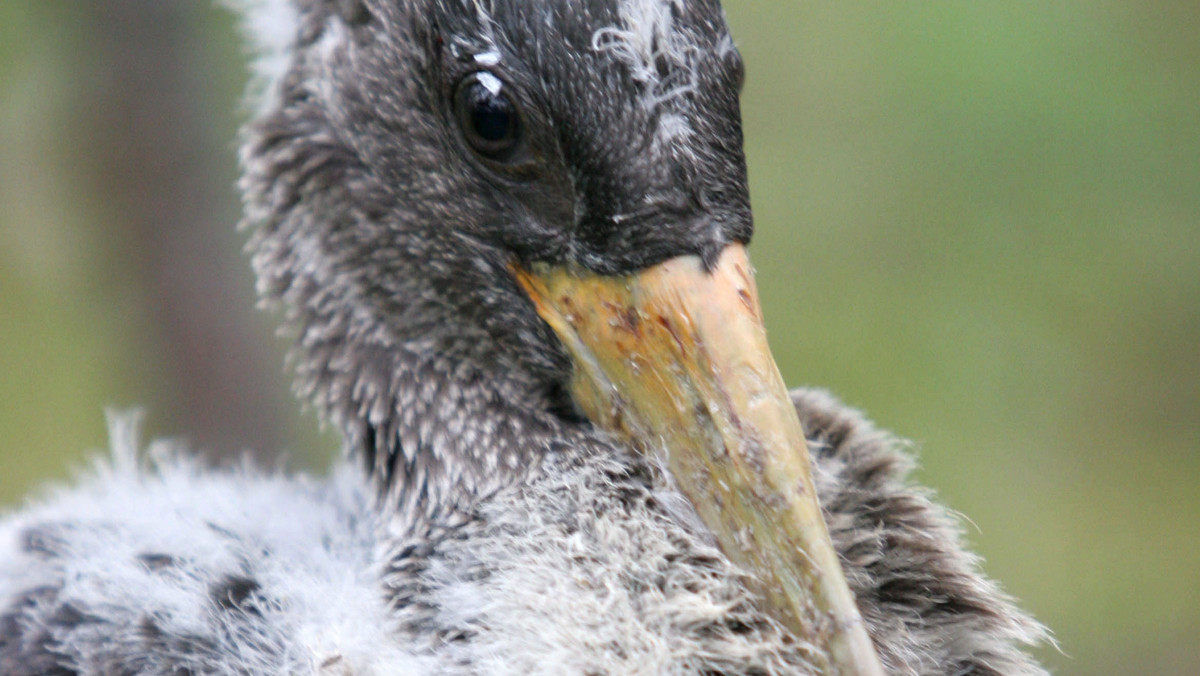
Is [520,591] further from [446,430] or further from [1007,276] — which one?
[1007,276]

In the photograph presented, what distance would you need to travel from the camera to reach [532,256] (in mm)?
1776

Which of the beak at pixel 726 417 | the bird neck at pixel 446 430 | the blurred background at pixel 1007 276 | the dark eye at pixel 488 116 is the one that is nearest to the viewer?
the beak at pixel 726 417

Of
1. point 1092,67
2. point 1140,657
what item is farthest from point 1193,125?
point 1140,657

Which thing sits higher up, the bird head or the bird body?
the bird head

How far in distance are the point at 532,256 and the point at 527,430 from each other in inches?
11.9

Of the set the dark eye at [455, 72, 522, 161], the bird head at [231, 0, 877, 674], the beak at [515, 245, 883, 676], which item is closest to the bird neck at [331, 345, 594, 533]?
the bird head at [231, 0, 877, 674]

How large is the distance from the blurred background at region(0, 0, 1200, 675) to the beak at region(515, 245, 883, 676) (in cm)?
284

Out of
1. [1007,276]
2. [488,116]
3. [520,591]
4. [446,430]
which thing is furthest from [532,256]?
[1007,276]

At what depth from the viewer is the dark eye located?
171cm

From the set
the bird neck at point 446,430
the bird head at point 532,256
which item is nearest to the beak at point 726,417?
the bird head at point 532,256

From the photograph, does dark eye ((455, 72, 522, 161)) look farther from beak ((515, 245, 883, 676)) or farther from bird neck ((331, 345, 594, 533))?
bird neck ((331, 345, 594, 533))

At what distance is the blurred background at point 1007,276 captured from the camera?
16.1 ft

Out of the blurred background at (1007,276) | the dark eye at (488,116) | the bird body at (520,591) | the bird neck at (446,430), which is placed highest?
the blurred background at (1007,276)

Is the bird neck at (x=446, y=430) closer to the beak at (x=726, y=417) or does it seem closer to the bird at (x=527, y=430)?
the bird at (x=527, y=430)
